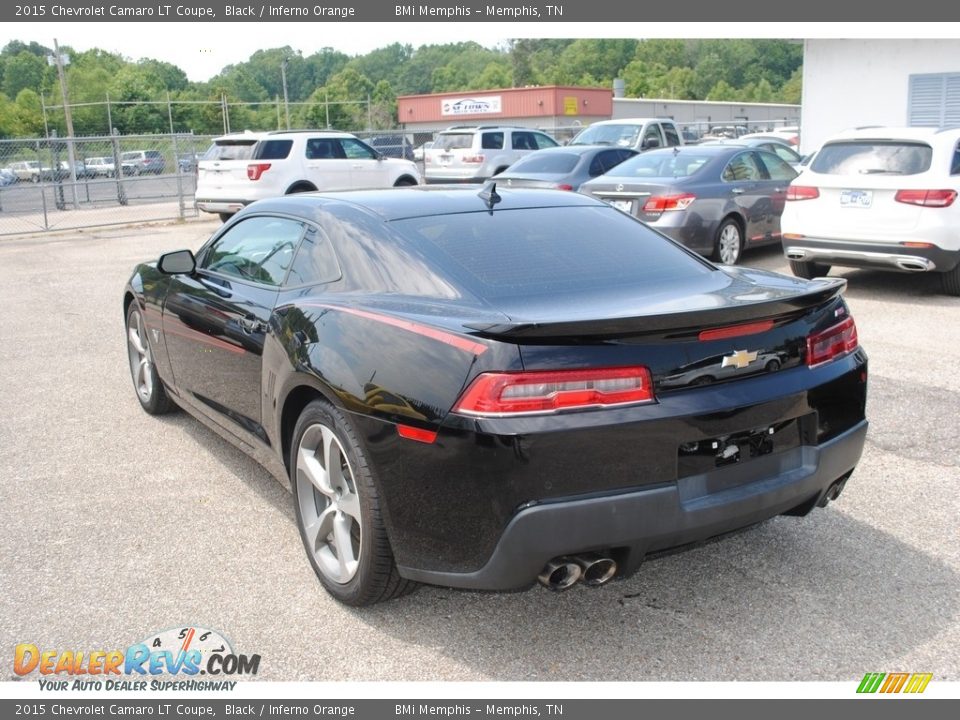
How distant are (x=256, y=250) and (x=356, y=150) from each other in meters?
15.3

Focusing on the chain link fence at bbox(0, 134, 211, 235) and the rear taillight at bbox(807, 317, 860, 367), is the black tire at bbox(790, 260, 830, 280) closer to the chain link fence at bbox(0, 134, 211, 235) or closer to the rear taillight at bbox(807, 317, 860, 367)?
the rear taillight at bbox(807, 317, 860, 367)

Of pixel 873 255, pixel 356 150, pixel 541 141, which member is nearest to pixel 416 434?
pixel 873 255

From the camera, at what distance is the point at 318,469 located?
367cm

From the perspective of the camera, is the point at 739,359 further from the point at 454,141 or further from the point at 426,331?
the point at 454,141

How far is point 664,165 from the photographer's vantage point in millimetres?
11828

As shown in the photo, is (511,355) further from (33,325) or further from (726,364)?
(33,325)

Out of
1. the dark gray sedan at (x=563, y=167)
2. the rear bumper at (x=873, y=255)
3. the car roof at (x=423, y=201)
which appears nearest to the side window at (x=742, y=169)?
the rear bumper at (x=873, y=255)

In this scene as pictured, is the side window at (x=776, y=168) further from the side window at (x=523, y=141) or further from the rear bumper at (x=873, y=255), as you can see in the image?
the side window at (x=523, y=141)

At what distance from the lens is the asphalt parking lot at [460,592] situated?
3219 mm

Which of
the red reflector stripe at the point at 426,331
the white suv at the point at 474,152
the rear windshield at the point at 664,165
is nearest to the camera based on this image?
the red reflector stripe at the point at 426,331

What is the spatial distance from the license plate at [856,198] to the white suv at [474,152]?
512 inches

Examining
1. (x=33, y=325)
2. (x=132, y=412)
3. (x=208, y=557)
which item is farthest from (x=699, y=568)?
(x=33, y=325)

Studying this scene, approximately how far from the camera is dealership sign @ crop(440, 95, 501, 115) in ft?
188

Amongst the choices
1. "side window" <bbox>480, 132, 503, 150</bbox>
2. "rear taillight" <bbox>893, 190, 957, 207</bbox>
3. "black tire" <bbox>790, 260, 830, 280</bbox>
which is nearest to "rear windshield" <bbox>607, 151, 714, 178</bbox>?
"black tire" <bbox>790, 260, 830, 280</bbox>
